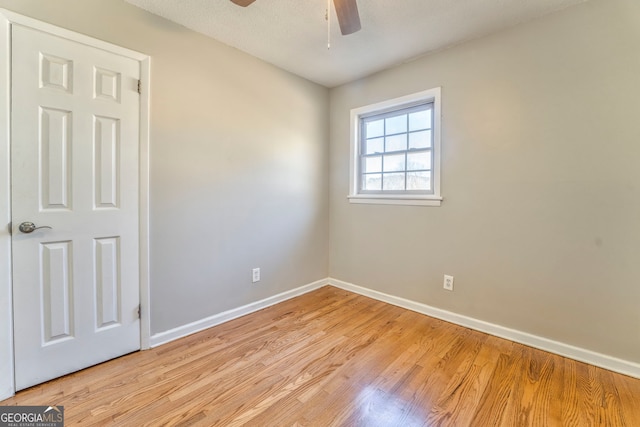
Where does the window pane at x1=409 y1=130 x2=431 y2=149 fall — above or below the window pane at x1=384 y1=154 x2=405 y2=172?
above

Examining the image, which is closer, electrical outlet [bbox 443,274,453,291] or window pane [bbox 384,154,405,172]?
electrical outlet [bbox 443,274,453,291]

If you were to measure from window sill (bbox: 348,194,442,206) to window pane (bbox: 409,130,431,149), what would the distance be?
0.52 metres

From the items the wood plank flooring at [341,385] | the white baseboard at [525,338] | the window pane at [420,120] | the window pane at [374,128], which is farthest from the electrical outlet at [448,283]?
the window pane at [374,128]

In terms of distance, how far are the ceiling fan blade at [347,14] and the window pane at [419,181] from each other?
5.15 ft

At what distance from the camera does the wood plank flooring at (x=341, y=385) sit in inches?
57.6

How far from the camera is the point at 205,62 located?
232 cm

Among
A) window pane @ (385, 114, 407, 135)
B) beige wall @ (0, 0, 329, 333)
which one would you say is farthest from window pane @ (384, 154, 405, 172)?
beige wall @ (0, 0, 329, 333)

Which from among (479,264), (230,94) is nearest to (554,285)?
(479,264)

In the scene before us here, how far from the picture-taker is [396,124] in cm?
300

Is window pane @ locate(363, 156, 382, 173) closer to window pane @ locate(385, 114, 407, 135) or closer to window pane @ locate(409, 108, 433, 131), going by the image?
window pane @ locate(385, 114, 407, 135)

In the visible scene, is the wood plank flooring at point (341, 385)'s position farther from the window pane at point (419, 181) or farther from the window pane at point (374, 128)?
the window pane at point (374, 128)

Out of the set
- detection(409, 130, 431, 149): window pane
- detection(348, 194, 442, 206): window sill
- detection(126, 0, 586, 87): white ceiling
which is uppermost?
detection(126, 0, 586, 87): white ceiling

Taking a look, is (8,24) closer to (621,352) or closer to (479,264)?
(479,264)

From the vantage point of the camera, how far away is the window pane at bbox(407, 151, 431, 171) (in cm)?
276
